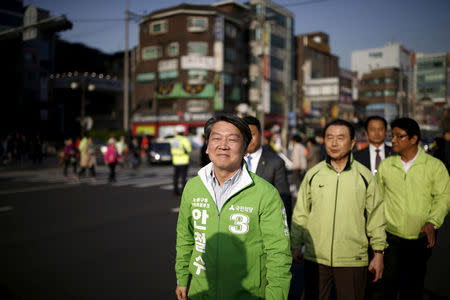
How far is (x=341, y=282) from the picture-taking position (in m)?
3.10

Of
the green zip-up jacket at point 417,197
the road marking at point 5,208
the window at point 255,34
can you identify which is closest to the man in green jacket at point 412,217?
the green zip-up jacket at point 417,197

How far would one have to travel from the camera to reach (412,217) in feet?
12.2

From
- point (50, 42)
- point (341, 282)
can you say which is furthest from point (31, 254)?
point (50, 42)

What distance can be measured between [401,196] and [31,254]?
5533mm

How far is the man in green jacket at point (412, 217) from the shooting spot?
3.71 meters

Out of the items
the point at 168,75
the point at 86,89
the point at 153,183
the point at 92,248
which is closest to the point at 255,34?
the point at 168,75

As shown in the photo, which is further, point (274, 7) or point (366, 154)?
point (274, 7)

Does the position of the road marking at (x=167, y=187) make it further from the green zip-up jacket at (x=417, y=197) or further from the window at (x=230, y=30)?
the window at (x=230, y=30)

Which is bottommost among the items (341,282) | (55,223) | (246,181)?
(55,223)

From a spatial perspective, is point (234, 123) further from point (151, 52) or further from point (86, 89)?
point (151, 52)

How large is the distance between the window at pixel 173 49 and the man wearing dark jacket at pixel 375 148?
173 ft

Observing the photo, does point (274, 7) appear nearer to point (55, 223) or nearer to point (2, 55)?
point (2, 55)

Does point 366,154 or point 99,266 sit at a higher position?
point 366,154

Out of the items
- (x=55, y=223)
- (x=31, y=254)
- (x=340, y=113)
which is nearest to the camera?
(x=31, y=254)
